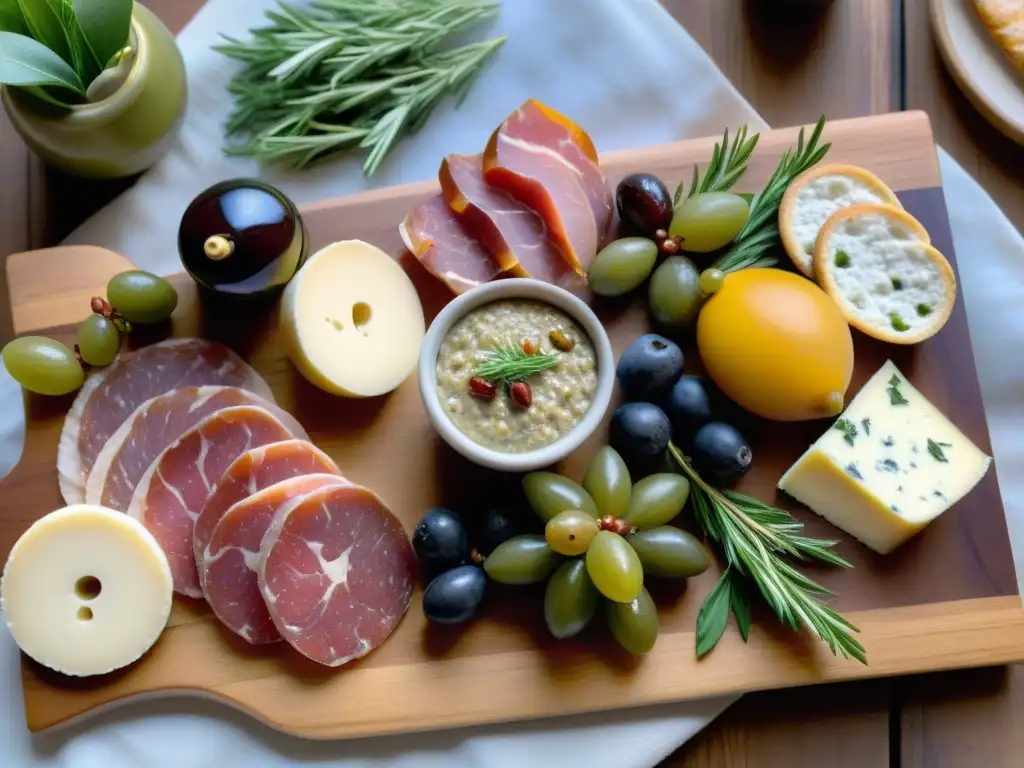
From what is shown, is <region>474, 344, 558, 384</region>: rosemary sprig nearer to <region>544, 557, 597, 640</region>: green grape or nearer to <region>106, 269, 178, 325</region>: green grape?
<region>544, 557, 597, 640</region>: green grape

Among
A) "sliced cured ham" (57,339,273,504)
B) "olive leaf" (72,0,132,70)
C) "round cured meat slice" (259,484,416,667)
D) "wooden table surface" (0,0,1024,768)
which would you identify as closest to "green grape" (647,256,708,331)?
"wooden table surface" (0,0,1024,768)

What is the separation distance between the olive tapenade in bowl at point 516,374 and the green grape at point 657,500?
0.45ft

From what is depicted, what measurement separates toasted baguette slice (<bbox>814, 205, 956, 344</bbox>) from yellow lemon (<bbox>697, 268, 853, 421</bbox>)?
0.08 meters

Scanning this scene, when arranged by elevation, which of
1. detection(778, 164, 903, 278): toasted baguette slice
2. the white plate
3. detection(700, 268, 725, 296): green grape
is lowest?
detection(700, 268, 725, 296): green grape

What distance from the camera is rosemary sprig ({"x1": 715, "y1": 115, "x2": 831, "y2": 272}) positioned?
1544 millimetres

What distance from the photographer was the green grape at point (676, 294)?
148 centimetres

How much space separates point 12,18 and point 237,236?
1.64 ft

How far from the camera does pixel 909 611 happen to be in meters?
1.46

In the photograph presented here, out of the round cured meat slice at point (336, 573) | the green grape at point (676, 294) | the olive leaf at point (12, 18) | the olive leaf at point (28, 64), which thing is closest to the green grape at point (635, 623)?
the round cured meat slice at point (336, 573)

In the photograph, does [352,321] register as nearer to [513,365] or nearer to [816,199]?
[513,365]

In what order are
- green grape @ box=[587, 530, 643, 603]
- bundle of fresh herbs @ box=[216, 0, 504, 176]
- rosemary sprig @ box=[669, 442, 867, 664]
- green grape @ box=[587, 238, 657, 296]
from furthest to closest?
1. bundle of fresh herbs @ box=[216, 0, 504, 176]
2. green grape @ box=[587, 238, 657, 296]
3. rosemary sprig @ box=[669, 442, 867, 664]
4. green grape @ box=[587, 530, 643, 603]

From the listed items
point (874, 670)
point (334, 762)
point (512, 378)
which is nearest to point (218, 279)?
point (512, 378)

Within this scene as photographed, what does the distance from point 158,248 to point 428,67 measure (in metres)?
0.62

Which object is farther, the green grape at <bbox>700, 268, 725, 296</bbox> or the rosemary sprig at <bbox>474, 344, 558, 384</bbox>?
the green grape at <bbox>700, 268, 725, 296</bbox>
